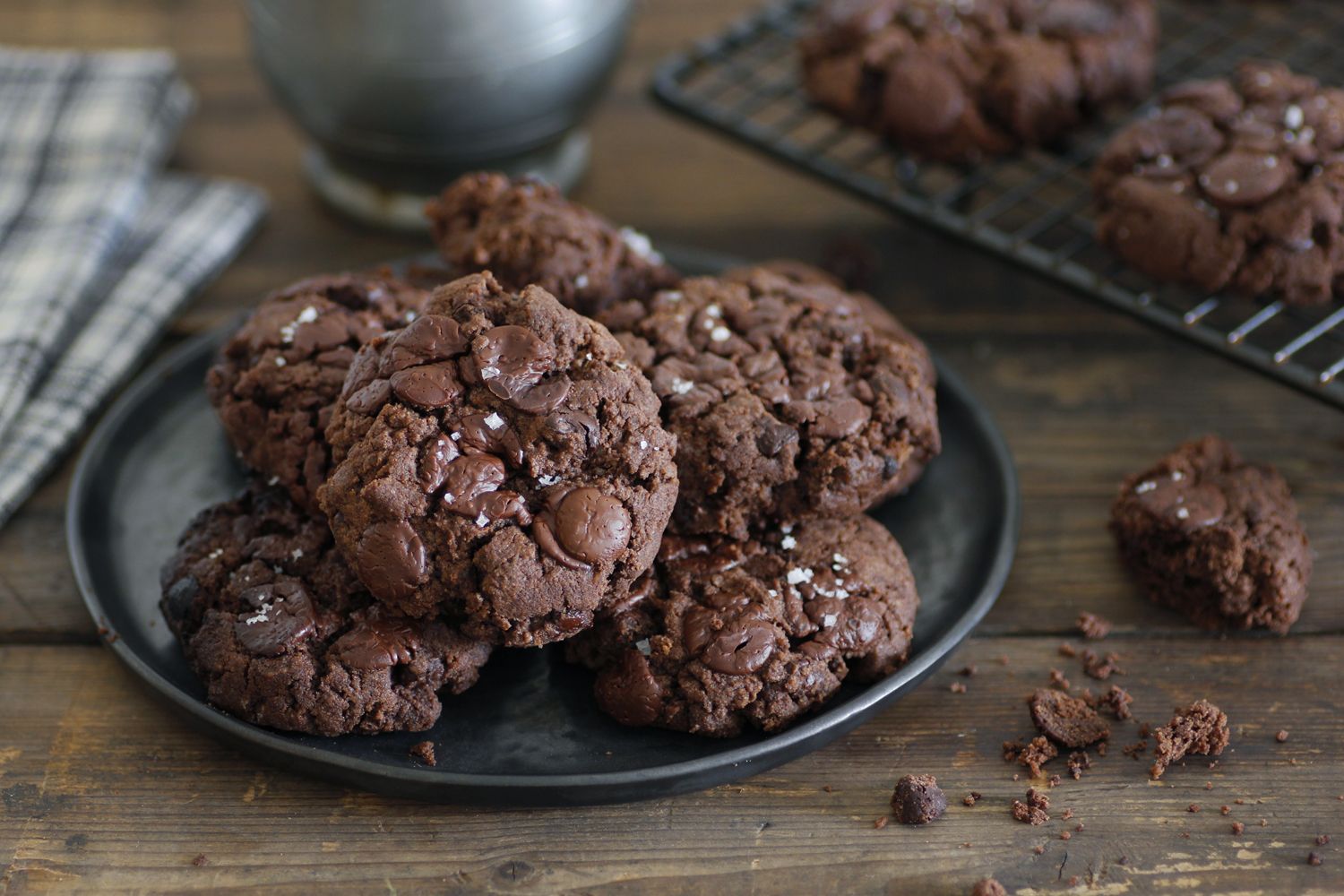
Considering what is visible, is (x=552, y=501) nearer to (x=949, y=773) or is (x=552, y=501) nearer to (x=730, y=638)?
(x=730, y=638)

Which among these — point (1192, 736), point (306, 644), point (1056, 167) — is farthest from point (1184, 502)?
point (306, 644)

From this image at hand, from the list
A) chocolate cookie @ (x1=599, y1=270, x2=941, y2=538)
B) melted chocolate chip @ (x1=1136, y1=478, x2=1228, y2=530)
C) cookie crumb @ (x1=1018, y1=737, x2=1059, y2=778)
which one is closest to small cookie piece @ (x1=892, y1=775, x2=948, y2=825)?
cookie crumb @ (x1=1018, y1=737, x2=1059, y2=778)

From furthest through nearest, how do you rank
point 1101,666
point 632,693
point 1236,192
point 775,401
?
point 1236,192 < point 1101,666 < point 775,401 < point 632,693

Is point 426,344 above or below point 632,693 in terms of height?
above

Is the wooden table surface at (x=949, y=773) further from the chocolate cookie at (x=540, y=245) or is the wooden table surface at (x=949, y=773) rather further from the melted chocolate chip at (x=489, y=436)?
the chocolate cookie at (x=540, y=245)

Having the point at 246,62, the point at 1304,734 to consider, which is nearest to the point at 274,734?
the point at 1304,734

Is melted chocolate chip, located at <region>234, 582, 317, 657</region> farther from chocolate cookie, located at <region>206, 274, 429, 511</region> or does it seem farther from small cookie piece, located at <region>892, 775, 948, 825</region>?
small cookie piece, located at <region>892, 775, 948, 825</region>
